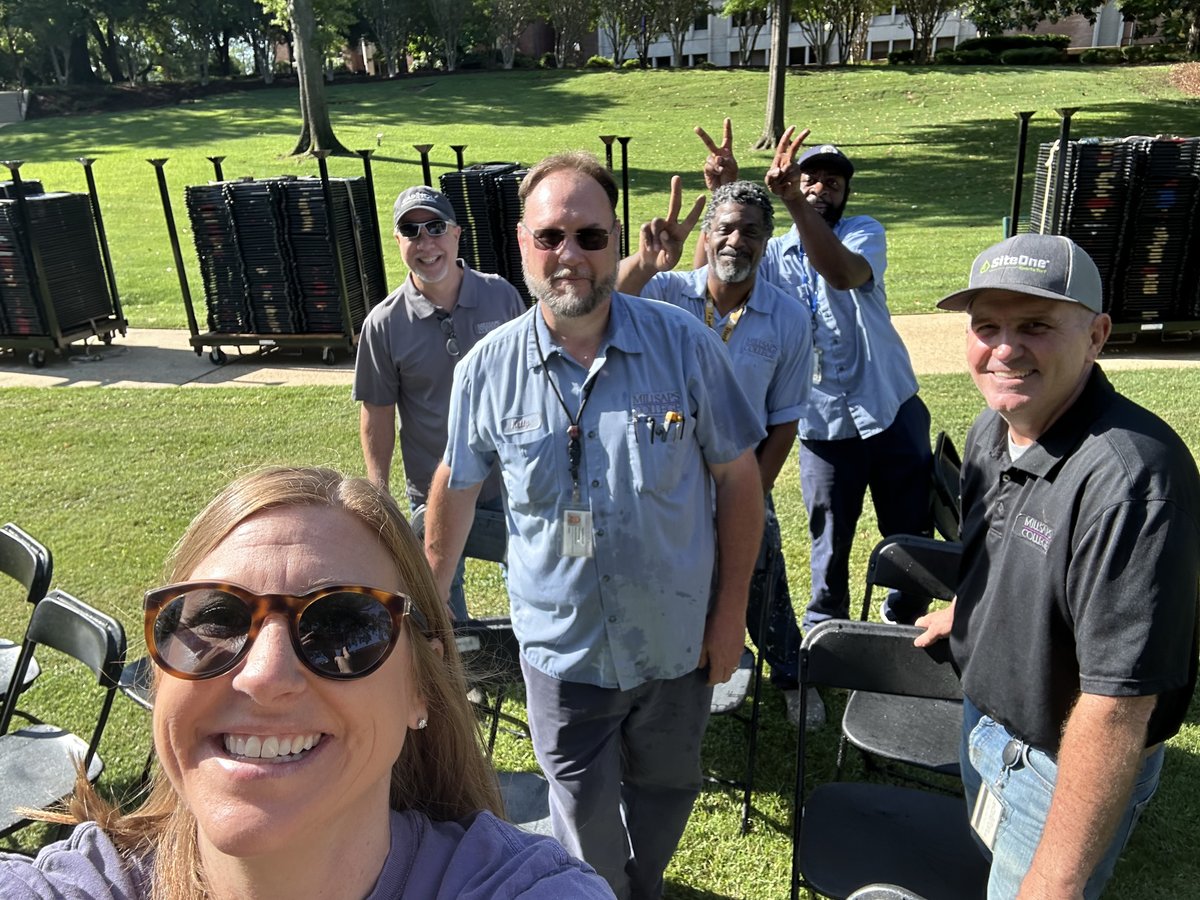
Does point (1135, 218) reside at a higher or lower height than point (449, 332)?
lower

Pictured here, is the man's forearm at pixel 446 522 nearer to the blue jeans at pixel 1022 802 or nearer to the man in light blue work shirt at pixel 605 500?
the man in light blue work shirt at pixel 605 500

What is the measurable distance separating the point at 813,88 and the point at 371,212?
27.6 meters

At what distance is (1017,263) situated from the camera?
2045mm

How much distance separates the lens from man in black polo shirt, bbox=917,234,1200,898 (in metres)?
1.75

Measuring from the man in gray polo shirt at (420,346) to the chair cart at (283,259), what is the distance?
5561 millimetres

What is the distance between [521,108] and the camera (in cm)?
3353

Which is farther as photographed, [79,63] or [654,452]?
[79,63]

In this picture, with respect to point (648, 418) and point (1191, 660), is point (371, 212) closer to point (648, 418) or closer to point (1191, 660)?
point (648, 418)

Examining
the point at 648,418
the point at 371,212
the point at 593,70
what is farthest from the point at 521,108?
the point at 648,418

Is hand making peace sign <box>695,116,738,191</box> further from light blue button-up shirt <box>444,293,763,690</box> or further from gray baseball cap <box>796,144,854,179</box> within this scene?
light blue button-up shirt <box>444,293,763,690</box>

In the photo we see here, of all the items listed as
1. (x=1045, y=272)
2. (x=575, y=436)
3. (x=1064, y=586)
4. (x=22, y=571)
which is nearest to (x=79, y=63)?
(x=22, y=571)

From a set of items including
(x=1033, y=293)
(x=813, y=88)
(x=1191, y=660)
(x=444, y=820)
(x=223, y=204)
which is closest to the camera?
(x=444, y=820)

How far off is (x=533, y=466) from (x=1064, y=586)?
138cm

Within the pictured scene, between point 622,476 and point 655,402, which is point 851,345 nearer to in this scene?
point 655,402
